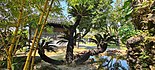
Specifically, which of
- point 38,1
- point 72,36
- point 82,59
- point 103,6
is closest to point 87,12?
point 72,36

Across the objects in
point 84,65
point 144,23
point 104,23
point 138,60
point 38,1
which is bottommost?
point 84,65

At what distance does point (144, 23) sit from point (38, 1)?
2.29 meters

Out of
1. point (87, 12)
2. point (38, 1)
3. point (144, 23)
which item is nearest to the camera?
point (38, 1)

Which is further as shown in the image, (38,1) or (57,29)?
(57,29)

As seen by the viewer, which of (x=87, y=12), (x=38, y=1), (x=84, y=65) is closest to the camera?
(x=38, y=1)

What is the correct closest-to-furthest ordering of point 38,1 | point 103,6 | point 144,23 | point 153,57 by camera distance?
point 38,1 < point 153,57 < point 144,23 < point 103,6

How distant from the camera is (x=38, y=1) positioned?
2.76 metres

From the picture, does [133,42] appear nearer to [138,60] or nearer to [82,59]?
[138,60]

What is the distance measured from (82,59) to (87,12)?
2.34 m

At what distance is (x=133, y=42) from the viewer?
13.5 ft

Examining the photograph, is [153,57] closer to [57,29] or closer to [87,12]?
[87,12]

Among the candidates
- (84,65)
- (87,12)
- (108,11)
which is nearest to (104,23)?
(108,11)

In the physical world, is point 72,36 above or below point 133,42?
below

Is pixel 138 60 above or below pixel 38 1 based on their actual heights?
below
